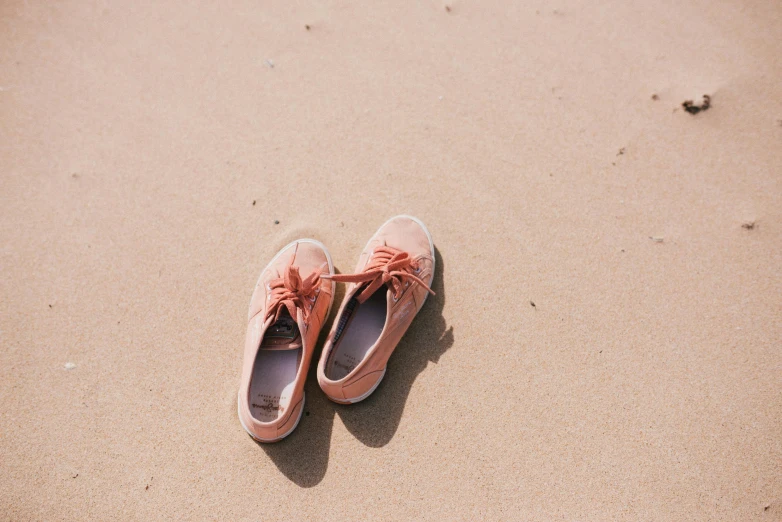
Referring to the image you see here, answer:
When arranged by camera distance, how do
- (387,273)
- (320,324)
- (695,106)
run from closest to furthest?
(387,273) < (320,324) < (695,106)

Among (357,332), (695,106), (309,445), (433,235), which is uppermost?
(695,106)

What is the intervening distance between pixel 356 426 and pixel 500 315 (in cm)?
83

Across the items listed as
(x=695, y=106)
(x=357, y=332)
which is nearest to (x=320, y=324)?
(x=357, y=332)

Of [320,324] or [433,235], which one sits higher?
[433,235]

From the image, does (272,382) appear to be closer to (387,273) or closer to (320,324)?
(320,324)

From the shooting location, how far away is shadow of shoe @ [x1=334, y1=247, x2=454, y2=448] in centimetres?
185

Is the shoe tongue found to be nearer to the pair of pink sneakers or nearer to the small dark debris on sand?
the pair of pink sneakers

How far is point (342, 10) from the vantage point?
8.59 ft

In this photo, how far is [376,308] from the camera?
1979 millimetres

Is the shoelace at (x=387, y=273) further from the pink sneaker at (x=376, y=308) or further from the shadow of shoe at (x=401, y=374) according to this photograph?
Answer: the shadow of shoe at (x=401, y=374)

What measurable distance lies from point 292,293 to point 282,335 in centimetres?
22

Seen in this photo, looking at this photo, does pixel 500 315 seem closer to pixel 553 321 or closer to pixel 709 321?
pixel 553 321

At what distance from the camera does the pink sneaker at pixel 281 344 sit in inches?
67.2

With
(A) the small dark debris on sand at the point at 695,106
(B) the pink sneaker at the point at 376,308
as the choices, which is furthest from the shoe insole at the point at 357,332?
(A) the small dark debris on sand at the point at 695,106
